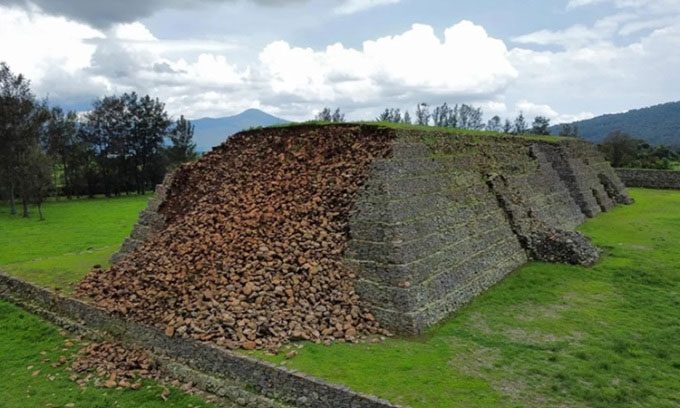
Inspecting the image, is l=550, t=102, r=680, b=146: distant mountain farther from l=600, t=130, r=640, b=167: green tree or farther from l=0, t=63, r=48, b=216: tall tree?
l=0, t=63, r=48, b=216: tall tree

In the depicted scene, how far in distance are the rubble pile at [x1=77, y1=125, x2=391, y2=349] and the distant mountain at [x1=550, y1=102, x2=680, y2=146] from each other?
436 feet

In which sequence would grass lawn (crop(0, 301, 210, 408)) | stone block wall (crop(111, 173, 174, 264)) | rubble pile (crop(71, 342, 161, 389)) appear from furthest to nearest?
stone block wall (crop(111, 173, 174, 264))
rubble pile (crop(71, 342, 161, 389))
grass lawn (crop(0, 301, 210, 408))

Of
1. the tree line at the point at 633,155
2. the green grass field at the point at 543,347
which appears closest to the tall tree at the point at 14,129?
the green grass field at the point at 543,347

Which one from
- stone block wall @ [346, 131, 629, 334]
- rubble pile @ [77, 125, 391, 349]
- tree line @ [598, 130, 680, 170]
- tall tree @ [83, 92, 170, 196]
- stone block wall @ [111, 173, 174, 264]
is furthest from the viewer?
tall tree @ [83, 92, 170, 196]

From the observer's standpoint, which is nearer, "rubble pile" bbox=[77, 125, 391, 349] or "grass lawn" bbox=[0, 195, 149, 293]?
"rubble pile" bbox=[77, 125, 391, 349]

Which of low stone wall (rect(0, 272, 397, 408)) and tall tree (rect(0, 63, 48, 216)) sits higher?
tall tree (rect(0, 63, 48, 216))

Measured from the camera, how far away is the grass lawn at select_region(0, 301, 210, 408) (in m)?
9.19

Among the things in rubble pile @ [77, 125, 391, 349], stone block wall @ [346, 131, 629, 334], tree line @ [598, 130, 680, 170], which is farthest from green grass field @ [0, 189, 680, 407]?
tree line @ [598, 130, 680, 170]

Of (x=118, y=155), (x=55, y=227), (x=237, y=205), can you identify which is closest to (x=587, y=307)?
(x=237, y=205)

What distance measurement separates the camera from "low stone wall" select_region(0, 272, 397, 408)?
320 inches

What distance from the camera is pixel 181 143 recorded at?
57.2 metres

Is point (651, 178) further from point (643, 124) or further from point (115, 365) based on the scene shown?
point (643, 124)

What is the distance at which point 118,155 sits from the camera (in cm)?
5372

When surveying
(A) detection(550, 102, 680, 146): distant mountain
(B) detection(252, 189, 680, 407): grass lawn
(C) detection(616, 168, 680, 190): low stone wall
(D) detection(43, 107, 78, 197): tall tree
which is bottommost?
(B) detection(252, 189, 680, 407): grass lawn
